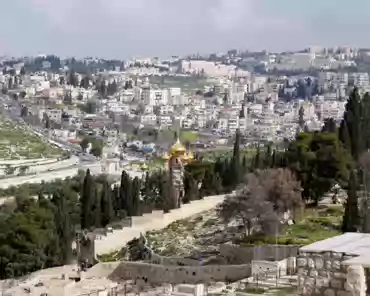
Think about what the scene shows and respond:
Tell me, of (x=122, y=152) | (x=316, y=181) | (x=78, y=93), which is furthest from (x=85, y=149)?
(x=316, y=181)

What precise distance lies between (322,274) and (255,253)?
667 inches

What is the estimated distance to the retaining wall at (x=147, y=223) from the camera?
28109 millimetres

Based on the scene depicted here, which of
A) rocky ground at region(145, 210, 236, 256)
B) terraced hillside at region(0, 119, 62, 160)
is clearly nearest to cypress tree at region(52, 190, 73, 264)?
rocky ground at region(145, 210, 236, 256)

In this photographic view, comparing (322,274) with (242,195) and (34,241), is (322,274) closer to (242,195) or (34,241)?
(242,195)

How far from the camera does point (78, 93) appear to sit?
159000 millimetres

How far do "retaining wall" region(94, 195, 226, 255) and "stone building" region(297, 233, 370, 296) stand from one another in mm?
22157

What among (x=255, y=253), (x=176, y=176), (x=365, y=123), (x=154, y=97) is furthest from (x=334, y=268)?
(x=154, y=97)

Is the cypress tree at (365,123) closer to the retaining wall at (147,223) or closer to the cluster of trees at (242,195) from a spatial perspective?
the cluster of trees at (242,195)

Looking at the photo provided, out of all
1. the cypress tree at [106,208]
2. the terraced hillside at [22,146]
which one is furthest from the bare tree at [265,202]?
the terraced hillside at [22,146]

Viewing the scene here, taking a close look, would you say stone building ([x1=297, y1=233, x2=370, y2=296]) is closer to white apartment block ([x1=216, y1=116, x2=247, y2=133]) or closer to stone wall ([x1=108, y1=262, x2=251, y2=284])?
stone wall ([x1=108, y1=262, x2=251, y2=284])

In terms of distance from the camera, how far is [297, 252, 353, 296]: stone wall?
18.2 ft

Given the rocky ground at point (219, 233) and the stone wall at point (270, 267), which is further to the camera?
the rocky ground at point (219, 233)

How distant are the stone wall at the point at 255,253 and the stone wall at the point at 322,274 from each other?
15.4 meters

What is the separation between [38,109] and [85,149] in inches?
1417
